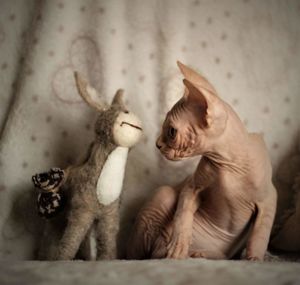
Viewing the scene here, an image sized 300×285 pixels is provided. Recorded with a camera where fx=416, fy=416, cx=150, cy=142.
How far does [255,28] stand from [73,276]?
0.90 m

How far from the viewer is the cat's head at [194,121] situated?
0.85 meters

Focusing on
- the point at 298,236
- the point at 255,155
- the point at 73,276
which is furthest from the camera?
the point at 298,236

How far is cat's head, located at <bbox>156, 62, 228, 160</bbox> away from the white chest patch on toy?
13 centimetres

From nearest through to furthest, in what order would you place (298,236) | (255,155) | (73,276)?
(73,276) → (255,155) → (298,236)

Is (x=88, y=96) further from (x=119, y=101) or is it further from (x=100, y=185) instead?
(x=100, y=185)

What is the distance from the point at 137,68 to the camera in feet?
4.06

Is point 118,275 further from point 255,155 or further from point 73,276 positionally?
point 255,155

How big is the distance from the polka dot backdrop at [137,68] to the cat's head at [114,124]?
0.65 ft

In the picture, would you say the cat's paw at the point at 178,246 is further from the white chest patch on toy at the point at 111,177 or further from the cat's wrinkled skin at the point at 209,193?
the white chest patch on toy at the point at 111,177

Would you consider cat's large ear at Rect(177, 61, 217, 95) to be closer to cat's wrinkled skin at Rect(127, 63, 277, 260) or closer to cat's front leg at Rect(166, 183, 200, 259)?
cat's wrinkled skin at Rect(127, 63, 277, 260)

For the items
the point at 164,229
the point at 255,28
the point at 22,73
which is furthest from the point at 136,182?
the point at 255,28

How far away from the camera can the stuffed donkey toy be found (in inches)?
38.0

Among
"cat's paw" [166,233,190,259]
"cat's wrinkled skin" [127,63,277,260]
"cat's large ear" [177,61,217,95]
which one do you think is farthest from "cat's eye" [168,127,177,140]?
"cat's paw" [166,233,190,259]

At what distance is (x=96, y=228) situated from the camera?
1021 mm
